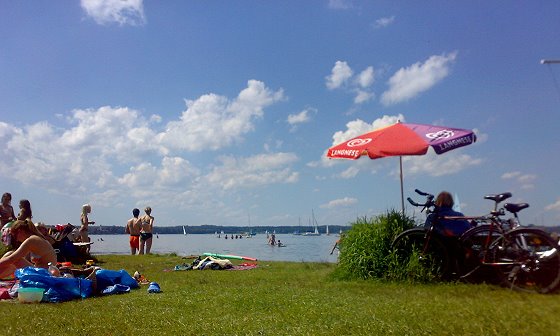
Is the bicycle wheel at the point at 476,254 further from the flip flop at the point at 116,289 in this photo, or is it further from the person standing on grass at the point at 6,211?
the person standing on grass at the point at 6,211

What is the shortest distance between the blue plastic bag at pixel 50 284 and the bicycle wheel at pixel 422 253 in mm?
5670

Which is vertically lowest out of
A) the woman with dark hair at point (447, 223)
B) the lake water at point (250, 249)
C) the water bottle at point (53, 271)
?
the lake water at point (250, 249)

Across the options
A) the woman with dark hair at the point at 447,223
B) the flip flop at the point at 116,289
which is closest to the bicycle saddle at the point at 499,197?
the woman with dark hair at the point at 447,223

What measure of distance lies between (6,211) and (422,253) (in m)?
12.2

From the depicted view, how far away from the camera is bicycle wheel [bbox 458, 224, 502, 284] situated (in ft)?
25.2

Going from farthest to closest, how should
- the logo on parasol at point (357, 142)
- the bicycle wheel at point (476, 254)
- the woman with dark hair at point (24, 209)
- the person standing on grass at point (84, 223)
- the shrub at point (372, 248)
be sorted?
the person standing on grass at point (84, 223)
the woman with dark hair at point (24, 209)
the logo on parasol at point (357, 142)
the shrub at point (372, 248)
the bicycle wheel at point (476, 254)

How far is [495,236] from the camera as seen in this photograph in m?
7.61

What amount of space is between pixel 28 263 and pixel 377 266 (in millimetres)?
6577

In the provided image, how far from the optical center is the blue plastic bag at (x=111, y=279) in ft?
27.5

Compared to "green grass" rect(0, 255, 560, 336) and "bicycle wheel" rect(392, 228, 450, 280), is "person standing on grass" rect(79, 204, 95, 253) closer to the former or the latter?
"green grass" rect(0, 255, 560, 336)

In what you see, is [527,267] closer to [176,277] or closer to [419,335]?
[419,335]

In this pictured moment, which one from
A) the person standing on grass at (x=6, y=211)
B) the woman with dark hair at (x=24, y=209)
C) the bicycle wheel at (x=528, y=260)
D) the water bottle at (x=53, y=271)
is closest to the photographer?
the bicycle wheel at (x=528, y=260)

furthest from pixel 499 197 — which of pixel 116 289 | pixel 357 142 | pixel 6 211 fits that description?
pixel 6 211

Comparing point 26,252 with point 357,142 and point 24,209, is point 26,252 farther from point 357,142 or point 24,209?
point 357,142
